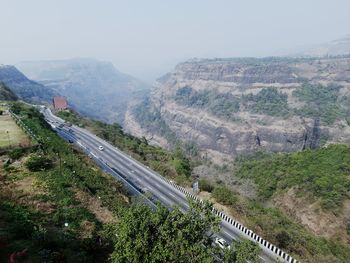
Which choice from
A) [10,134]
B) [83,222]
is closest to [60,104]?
[10,134]

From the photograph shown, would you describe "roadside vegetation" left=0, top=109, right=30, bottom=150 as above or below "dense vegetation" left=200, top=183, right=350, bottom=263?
above

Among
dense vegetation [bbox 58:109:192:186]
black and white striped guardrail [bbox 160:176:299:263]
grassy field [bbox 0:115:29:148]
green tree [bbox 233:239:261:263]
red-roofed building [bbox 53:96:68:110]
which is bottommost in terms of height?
red-roofed building [bbox 53:96:68:110]

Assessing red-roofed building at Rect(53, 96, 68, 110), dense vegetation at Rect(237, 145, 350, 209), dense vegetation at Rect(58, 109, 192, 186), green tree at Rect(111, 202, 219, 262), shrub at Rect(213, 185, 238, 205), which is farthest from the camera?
red-roofed building at Rect(53, 96, 68, 110)

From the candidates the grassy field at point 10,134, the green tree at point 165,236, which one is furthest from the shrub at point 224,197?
the green tree at point 165,236

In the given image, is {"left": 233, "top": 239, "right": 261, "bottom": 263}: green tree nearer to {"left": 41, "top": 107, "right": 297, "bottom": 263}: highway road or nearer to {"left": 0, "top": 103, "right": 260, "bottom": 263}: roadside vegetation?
{"left": 0, "top": 103, "right": 260, "bottom": 263}: roadside vegetation

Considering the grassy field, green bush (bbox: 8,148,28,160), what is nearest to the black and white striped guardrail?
green bush (bbox: 8,148,28,160)
